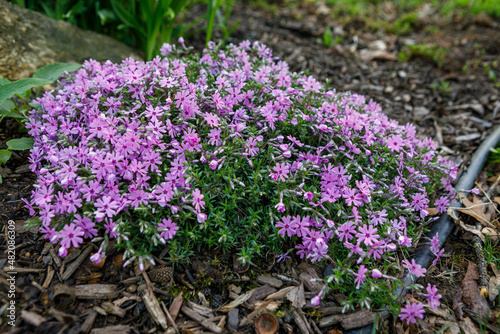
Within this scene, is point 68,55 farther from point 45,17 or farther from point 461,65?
point 461,65

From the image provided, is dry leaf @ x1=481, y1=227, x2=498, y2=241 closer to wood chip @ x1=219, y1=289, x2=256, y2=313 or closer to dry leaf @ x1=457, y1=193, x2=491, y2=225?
dry leaf @ x1=457, y1=193, x2=491, y2=225

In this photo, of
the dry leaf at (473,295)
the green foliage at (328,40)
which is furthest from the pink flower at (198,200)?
the green foliage at (328,40)

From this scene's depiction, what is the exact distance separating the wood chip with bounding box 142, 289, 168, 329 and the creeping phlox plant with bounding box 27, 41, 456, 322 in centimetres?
27

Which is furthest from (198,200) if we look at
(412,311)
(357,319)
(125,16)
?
(125,16)

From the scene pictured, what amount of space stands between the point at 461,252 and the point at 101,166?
3.08m

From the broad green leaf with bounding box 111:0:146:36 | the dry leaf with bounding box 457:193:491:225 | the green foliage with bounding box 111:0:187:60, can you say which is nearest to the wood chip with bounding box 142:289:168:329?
the dry leaf with bounding box 457:193:491:225

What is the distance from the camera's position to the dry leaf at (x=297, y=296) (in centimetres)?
252

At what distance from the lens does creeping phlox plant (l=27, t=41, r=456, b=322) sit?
248cm

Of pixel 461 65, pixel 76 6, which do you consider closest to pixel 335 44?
pixel 461 65

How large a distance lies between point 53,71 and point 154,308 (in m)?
2.49

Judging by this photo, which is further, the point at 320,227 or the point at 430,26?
the point at 430,26

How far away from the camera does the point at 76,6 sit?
14.5 feet

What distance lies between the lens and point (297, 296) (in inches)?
101

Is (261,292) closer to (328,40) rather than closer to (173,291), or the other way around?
(173,291)
